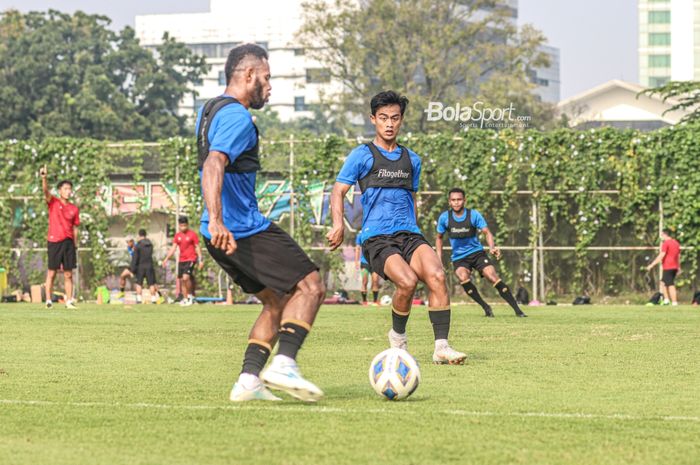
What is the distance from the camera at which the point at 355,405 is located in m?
8.19

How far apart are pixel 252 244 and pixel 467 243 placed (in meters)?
12.6

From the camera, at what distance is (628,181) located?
30.0m

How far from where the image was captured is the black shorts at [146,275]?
3031 centimetres

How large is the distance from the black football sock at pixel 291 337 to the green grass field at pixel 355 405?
389mm

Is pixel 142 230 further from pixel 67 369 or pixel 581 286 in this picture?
Result: pixel 67 369

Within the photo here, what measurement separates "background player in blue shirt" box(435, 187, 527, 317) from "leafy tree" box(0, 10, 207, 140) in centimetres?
5171

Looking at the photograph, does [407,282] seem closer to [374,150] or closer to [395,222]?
[395,222]

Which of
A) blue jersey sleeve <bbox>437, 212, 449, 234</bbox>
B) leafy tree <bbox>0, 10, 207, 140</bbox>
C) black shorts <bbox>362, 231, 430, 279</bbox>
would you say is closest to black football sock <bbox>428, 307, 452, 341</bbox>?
black shorts <bbox>362, 231, 430, 279</bbox>

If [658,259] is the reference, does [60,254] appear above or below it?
above

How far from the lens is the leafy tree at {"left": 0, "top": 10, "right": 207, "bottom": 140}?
71750 mm

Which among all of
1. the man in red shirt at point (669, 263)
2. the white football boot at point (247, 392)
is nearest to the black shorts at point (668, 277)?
the man in red shirt at point (669, 263)

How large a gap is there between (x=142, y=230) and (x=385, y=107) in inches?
769

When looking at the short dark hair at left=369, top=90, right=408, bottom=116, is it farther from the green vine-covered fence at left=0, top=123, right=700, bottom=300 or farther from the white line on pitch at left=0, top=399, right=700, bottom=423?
the green vine-covered fence at left=0, top=123, right=700, bottom=300

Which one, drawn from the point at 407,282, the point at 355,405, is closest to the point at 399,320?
the point at 407,282
